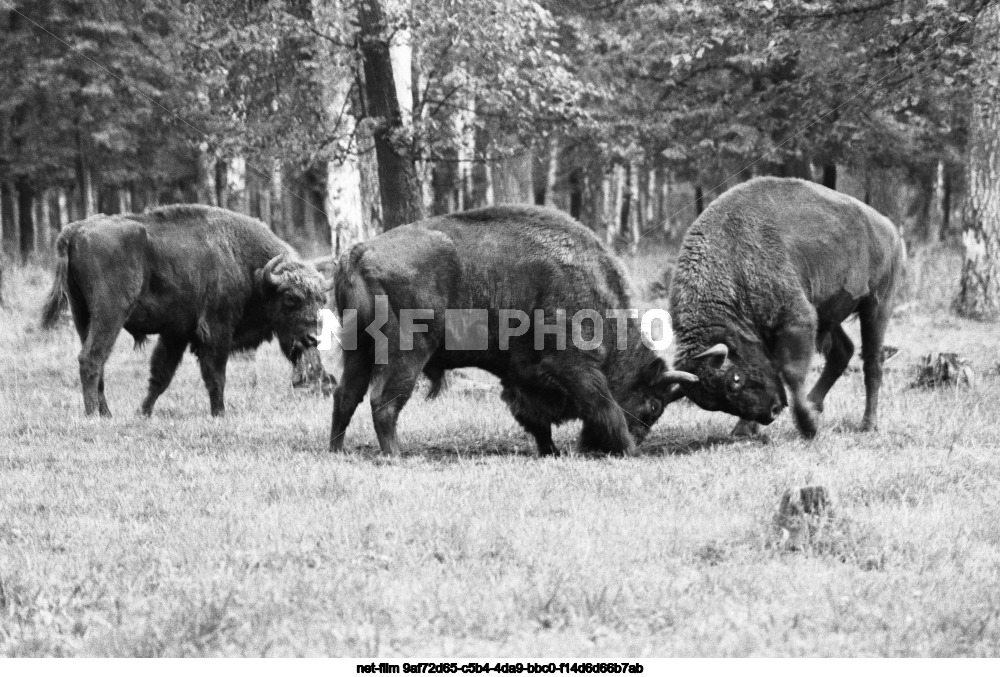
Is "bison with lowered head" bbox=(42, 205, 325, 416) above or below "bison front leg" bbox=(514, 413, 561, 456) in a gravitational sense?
above

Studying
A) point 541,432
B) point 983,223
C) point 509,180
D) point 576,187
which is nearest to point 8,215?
point 576,187

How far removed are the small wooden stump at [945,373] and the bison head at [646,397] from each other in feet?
12.3

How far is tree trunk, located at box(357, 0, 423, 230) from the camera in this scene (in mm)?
11602

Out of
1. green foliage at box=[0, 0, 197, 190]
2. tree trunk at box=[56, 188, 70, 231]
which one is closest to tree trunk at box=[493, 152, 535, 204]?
green foliage at box=[0, 0, 197, 190]

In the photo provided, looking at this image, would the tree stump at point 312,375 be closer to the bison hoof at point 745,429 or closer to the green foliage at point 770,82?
the bison hoof at point 745,429

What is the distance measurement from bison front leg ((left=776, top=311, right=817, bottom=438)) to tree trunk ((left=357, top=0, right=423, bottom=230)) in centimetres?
458

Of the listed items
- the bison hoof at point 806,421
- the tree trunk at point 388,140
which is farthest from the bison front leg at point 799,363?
the tree trunk at point 388,140

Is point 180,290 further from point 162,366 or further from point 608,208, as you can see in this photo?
point 608,208

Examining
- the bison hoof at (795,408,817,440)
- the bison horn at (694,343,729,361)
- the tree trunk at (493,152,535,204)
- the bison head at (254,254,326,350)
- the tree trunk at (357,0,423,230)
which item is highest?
the tree trunk at (357,0,423,230)

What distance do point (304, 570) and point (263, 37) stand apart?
8348mm

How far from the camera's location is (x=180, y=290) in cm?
1059

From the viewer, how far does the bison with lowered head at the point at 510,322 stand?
826cm

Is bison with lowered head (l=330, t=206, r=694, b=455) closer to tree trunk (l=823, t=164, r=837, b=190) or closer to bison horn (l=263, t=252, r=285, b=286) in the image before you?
bison horn (l=263, t=252, r=285, b=286)

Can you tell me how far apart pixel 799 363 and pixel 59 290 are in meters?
7.09
